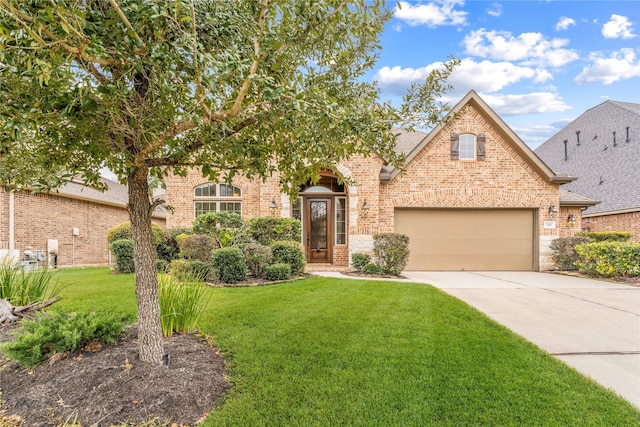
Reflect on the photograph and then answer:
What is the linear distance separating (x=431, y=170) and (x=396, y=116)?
984 centimetres

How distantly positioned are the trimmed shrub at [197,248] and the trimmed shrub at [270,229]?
6.56 ft

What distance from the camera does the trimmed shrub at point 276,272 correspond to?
8719 millimetres

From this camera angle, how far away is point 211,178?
333cm

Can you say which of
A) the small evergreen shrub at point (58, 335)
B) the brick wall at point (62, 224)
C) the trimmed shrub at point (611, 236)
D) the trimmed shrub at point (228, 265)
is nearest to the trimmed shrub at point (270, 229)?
the trimmed shrub at point (228, 265)

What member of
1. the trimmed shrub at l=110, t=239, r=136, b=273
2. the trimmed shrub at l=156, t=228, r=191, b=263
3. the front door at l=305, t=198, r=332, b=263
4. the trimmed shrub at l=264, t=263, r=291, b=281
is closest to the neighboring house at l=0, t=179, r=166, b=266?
the trimmed shrub at l=110, t=239, r=136, b=273

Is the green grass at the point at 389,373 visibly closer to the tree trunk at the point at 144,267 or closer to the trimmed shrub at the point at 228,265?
the tree trunk at the point at 144,267

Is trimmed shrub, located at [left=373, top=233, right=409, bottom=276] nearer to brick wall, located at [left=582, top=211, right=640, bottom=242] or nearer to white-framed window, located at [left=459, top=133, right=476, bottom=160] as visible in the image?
white-framed window, located at [left=459, top=133, right=476, bottom=160]

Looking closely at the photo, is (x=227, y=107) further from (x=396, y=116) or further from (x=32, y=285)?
(x=32, y=285)

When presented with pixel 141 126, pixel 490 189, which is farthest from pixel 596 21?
pixel 141 126

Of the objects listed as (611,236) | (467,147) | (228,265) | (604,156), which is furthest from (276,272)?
(604,156)

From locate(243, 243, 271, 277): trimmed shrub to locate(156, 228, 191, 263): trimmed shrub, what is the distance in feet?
10.1

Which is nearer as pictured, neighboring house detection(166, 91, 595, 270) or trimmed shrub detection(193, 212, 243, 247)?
trimmed shrub detection(193, 212, 243, 247)

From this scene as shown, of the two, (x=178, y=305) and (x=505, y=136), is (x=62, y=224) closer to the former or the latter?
(x=178, y=305)

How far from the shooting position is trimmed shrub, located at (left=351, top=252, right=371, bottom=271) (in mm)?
11023
